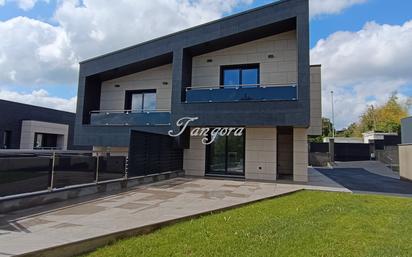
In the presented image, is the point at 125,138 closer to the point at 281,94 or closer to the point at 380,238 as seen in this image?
the point at 281,94

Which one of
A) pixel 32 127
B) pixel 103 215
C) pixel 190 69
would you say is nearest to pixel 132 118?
pixel 190 69

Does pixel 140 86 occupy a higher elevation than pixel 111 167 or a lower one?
higher

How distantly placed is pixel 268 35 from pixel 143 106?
28.4 ft

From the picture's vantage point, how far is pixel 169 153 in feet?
49.6

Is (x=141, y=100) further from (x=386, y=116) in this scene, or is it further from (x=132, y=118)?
(x=386, y=116)

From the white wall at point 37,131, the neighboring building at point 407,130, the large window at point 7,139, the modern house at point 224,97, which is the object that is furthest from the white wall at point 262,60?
the large window at point 7,139

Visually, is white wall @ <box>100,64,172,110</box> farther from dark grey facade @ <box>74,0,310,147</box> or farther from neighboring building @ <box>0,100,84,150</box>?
neighboring building @ <box>0,100,84,150</box>

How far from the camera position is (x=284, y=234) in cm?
571

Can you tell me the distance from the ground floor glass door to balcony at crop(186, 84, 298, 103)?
253 centimetres

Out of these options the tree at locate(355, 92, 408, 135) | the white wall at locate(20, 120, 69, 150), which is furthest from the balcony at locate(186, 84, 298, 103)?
the tree at locate(355, 92, 408, 135)

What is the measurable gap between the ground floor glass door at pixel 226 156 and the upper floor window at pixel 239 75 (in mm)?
3028

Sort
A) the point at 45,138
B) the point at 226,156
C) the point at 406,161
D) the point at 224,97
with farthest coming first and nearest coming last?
the point at 45,138
the point at 406,161
the point at 226,156
the point at 224,97

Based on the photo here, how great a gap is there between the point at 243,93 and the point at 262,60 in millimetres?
2798

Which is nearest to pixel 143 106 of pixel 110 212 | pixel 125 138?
pixel 125 138
